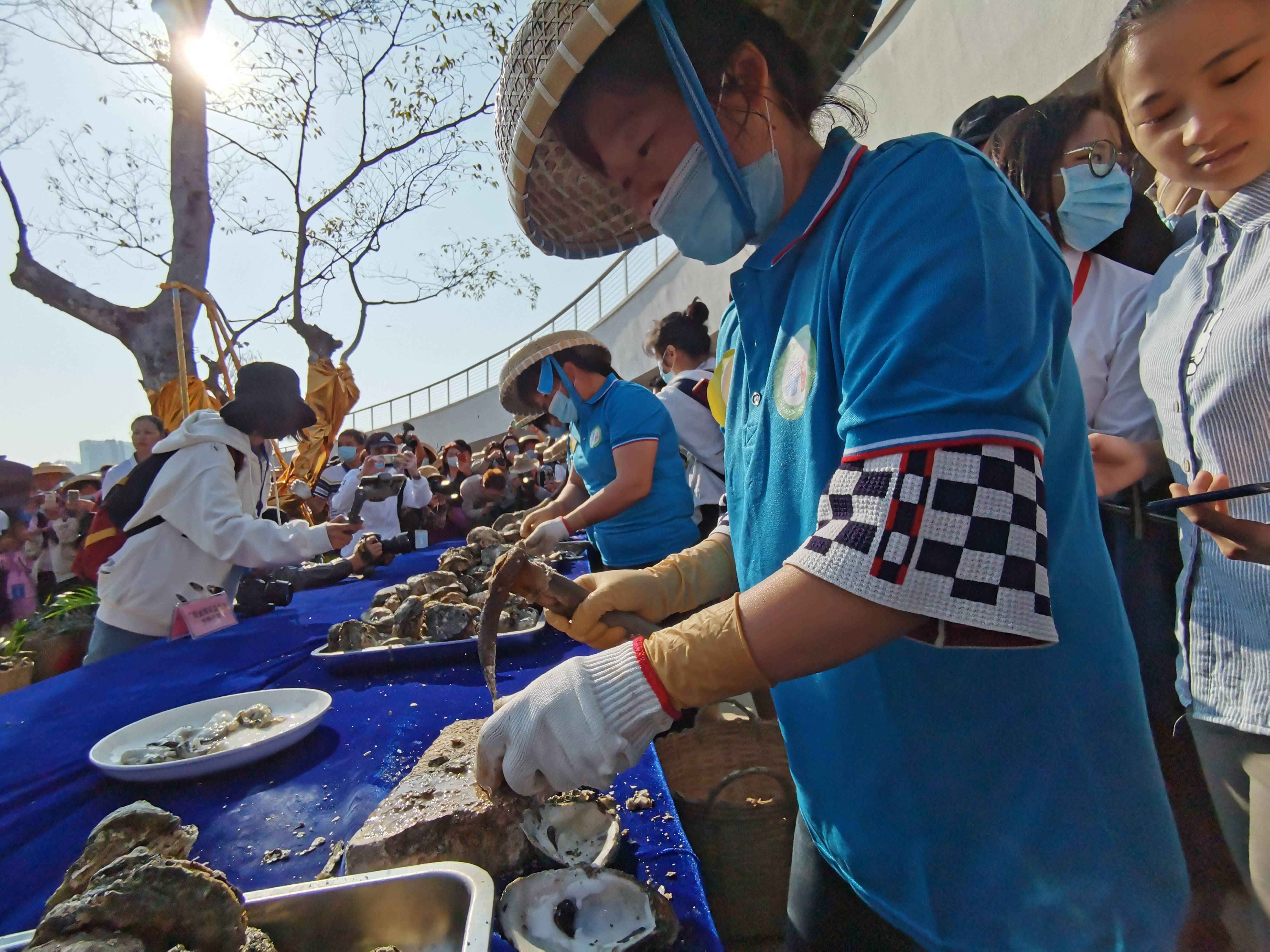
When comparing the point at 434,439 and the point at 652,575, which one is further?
the point at 434,439

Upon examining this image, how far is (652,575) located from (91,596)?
5.76 m

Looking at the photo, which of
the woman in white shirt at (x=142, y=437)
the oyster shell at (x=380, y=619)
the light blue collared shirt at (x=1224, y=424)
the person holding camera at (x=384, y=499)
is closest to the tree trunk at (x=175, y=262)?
the woman in white shirt at (x=142, y=437)

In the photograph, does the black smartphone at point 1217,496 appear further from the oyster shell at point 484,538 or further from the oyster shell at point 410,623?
the oyster shell at point 484,538

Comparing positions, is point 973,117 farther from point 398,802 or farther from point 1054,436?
point 398,802

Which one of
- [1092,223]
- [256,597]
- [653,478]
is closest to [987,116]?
[1092,223]

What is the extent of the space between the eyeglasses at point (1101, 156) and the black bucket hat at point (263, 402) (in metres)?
3.36

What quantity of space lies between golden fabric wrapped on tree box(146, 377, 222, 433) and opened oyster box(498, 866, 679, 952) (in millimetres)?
5871

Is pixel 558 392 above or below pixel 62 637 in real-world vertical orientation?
above

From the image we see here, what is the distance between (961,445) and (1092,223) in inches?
61.8

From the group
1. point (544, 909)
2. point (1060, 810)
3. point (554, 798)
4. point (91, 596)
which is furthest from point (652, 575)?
point (91, 596)

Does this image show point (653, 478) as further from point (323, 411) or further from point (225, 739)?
point (323, 411)

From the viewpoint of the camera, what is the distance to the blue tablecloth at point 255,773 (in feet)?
3.80

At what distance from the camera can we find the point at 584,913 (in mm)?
1021

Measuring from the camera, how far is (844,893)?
1.05 meters
